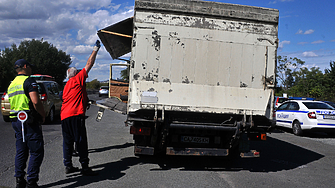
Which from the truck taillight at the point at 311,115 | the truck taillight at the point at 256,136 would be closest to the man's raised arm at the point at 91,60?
the truck taillight at the point at 256,136

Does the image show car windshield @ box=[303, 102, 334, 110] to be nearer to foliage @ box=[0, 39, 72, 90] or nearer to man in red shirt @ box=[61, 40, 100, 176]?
man in red shirt @ box=[61, 40, 100, 176]

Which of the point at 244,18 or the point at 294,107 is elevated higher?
the point at 244,18

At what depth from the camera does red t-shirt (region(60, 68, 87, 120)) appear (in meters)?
5.02

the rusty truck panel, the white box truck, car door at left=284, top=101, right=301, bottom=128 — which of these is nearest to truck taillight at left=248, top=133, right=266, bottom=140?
the white box truck

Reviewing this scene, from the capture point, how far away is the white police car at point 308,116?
1102 centimetres

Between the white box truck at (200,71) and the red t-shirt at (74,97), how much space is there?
0.86 meters

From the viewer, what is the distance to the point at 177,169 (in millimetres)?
5754

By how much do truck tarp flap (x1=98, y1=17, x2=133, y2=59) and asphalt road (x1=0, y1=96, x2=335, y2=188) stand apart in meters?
2.72

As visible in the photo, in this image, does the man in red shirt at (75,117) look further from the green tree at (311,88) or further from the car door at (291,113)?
the green tree at (311,88)

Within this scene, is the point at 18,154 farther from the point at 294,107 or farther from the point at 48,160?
the point at 294,107

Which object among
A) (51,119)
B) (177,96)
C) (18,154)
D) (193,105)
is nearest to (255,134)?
(193,105)

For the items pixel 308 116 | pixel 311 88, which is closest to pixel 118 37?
pixel 308 116

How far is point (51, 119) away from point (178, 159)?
747 cm

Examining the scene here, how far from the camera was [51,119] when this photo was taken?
12.0 m
